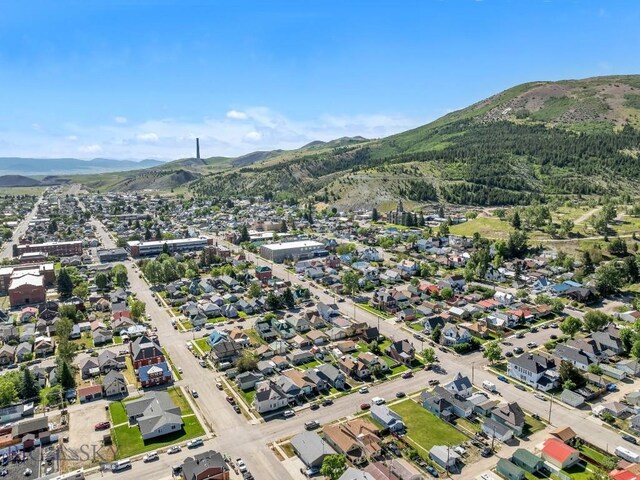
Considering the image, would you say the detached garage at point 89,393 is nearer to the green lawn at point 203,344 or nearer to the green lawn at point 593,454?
the green lawn at point 203,344

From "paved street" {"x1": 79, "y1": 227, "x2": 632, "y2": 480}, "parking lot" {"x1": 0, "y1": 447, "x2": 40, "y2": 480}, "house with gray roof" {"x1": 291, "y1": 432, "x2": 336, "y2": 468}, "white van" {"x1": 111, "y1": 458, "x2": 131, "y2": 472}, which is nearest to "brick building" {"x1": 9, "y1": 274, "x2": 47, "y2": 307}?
"paved street" {"x1": 79, "y1": 227, "x2": 632, "y2": 480}

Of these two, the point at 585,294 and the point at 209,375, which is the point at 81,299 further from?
the point at 585,294

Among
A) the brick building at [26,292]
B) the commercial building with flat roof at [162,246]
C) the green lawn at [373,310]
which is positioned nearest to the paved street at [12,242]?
the commercial building with flat roof at [162,246]

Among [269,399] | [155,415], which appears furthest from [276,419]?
[155,415]

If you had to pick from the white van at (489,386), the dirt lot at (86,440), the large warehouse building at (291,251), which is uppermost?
the large warehouse building at (291,251)

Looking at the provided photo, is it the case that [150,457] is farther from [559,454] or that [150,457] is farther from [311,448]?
[559,454]

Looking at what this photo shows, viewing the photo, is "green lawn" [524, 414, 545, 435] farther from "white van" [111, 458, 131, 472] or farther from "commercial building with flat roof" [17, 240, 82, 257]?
"commercial building with flat roof" [17, 240, 82, 257]
